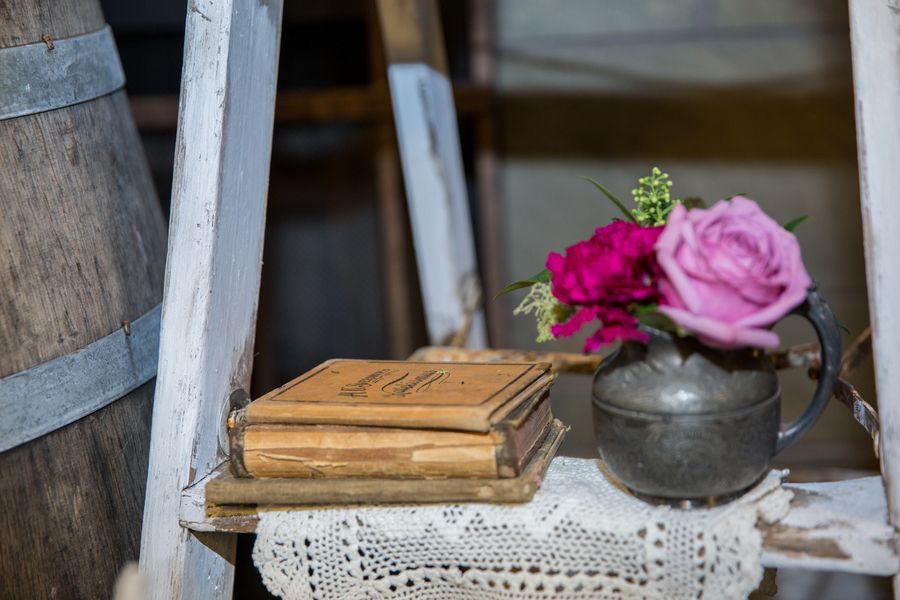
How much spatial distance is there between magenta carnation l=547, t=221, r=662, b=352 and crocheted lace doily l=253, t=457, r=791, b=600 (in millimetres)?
170

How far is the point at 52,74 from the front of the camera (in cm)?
98

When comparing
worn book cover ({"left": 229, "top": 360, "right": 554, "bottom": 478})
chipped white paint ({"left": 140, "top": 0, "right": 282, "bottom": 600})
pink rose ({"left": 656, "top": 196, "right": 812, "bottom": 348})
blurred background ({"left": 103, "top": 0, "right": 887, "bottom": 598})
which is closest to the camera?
pink rose ({"left": 656, "top": 196, "right": 812, "bottom": 348})

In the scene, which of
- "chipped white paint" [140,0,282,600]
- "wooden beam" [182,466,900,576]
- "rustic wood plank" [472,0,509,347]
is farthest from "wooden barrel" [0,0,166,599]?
"rustic wood plank" [472,0,509,347]

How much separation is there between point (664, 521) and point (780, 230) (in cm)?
28

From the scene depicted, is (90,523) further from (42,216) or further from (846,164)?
(846,164)

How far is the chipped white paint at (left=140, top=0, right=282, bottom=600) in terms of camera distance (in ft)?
3.05

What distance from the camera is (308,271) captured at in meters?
2.51

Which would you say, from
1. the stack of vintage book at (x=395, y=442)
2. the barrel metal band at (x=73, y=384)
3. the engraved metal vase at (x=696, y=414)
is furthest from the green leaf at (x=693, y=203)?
the barrel metal band at (x=73, y=384)

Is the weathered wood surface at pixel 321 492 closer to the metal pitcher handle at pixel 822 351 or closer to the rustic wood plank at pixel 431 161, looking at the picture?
the metal pitcher handle at pixel 822 351

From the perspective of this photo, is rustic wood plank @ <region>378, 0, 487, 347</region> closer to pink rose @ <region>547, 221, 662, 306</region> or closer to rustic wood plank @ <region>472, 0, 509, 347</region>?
rustic wood plank @ <region>472, 0, 509, 347</region>

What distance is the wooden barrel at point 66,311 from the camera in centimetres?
95

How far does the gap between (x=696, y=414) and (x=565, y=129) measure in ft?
5.48

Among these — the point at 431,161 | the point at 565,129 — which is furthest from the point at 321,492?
the point at 565,129

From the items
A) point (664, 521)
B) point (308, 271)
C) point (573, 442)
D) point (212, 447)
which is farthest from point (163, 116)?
point (664, 521)
